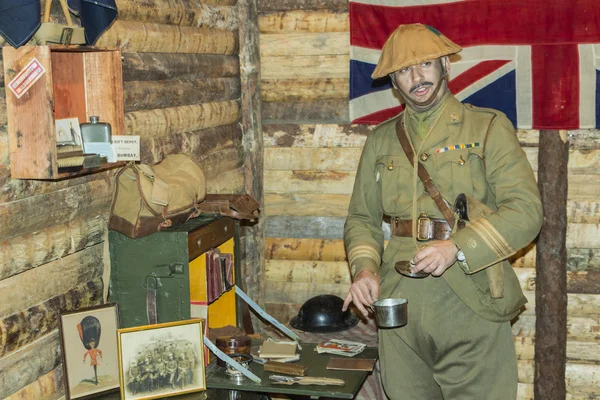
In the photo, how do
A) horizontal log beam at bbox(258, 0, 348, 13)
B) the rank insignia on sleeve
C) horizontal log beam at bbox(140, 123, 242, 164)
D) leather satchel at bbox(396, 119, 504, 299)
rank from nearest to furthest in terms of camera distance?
leather satchel at bbox(396, 119, 504, 299)
the rank insignia on sleeve
horizontal log beam at bbox(140, 123, 242, 164)
horizontal log beam at bbox(258, 0, 348, 13)

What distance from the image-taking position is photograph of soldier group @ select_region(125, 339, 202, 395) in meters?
4.08

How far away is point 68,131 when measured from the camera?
3891mm

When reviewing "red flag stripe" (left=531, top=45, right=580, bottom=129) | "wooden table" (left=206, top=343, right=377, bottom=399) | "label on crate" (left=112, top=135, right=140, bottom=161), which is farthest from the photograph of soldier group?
"red flag stripe" (left=531, top=45, right=580, bottom=129)

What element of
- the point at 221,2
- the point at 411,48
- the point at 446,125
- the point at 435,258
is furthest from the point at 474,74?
the point at 435,258

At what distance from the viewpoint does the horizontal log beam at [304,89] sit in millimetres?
6555

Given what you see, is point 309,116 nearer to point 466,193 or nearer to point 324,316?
point 324,316

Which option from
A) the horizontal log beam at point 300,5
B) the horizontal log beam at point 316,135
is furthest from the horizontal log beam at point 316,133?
the horizontal log beam at point 300,5

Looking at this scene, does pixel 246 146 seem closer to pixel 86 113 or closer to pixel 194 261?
pixel 194 261

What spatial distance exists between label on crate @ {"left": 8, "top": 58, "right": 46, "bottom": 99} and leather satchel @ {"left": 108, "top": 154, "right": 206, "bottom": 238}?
77 cm

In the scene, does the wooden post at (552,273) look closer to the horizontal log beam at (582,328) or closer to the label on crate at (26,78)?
the horizontal log beam at (582,328)

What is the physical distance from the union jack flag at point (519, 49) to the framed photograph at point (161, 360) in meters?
2.85

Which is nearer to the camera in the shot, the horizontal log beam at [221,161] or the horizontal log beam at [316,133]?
the horizontal log beam at [221,161]

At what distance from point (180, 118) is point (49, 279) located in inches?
66.3

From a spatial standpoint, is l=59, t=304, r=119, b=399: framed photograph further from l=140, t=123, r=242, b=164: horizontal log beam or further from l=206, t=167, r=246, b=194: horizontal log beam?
l=206, t=167, r=246, b=194: horizontal log beam
